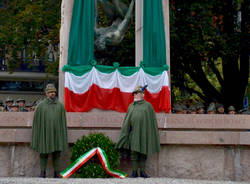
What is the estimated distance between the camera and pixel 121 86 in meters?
11.6

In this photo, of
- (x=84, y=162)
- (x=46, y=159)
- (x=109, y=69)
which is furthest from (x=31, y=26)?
(x=84, y=162)

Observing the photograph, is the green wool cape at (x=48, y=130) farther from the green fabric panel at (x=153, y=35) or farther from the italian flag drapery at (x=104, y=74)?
the green fabric panel at (x=153, y=35)

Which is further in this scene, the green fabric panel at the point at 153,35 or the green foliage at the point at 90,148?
the green fabric panel at the point at 153,35

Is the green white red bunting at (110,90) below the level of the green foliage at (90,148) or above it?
above

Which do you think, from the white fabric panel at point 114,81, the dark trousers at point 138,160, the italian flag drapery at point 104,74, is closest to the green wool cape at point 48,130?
the dark trousers at point 138,160

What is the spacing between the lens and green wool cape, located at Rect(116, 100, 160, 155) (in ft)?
31.3

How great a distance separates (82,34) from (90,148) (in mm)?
3320

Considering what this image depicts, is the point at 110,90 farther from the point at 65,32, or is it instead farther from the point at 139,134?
the point at 139,134

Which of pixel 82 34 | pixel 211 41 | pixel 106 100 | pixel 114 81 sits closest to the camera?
pixel 106 100

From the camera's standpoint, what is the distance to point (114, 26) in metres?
12.7

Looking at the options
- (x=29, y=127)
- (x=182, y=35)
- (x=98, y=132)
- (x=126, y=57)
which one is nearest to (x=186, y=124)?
(x=98, y=132)

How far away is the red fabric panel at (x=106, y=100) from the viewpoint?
1143 centimetres

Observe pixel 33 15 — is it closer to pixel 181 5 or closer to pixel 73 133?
pixel 181 5

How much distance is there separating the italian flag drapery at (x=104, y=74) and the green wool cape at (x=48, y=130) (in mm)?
1621
